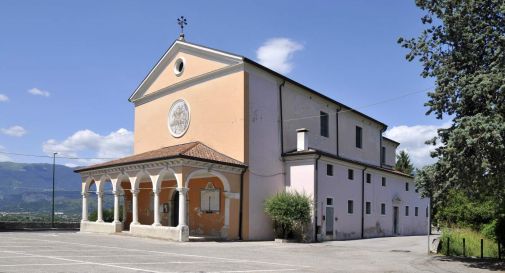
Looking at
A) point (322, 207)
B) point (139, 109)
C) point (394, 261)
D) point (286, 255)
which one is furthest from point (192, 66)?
point (394, 261)

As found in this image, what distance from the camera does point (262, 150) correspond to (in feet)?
90.4

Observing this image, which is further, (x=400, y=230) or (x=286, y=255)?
(x=400, y=230)

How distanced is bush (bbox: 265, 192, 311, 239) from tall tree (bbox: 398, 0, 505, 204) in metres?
9.85

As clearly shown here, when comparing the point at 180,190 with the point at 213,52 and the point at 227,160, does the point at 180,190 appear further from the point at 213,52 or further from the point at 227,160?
the point at 213,52

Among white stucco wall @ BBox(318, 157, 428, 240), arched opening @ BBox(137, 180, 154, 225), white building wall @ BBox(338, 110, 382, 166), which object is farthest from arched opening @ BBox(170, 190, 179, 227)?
white building wall @ BBox(338, 110, 382, 166)

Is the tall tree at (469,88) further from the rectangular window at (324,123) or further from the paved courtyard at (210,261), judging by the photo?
the rectangular window at (324,123)

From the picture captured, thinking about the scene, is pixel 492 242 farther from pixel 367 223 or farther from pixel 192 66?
pixel 192 66

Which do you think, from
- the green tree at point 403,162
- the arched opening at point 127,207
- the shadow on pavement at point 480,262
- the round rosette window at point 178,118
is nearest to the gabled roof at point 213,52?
the round rosette window at point 178,118

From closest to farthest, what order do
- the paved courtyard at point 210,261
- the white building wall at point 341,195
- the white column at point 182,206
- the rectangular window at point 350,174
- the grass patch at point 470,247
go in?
1. the paved courtyard at point 210,261
2. the grass patch at point 470,247
3. the white column at point 182,206
4. the white building wall at point 341,195
5. the rectangular window at point 350,174

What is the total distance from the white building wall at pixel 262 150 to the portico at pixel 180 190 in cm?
114

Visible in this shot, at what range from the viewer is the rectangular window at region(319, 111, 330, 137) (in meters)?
32.8

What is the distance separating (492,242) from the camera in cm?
2078

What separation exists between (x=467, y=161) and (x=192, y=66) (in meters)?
18.5

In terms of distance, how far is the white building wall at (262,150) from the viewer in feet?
87.5
